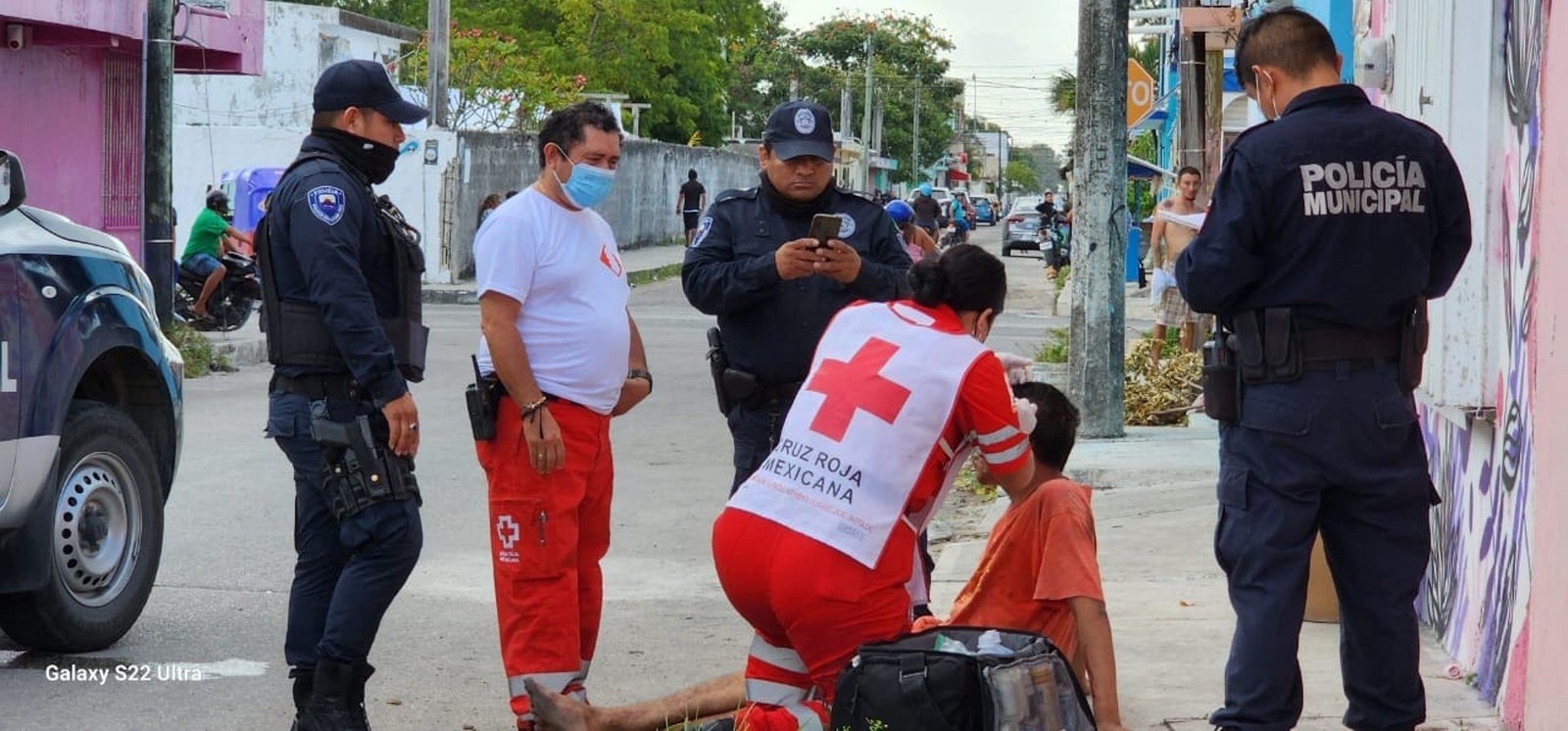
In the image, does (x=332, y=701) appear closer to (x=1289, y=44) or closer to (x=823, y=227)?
(x=823, y=227)

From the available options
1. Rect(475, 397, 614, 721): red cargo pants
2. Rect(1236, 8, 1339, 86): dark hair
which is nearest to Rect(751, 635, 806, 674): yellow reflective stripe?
Rect(475, 397, 614, 721): red cargo pants

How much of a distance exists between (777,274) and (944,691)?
5.99ft

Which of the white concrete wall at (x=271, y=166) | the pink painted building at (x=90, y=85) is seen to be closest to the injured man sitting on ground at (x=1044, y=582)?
the pink painted building at (x=90, y=85)

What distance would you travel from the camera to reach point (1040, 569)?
496 centimetres

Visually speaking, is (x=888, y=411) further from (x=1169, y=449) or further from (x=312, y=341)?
(x=1169, y=449)

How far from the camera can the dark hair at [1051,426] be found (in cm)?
508

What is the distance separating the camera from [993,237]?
70.9 m

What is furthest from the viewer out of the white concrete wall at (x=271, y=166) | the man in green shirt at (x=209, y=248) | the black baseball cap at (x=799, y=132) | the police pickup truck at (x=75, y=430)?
the white concrete wall at (x=271, y=166)

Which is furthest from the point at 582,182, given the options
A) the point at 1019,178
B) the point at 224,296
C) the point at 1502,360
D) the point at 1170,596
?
the point at 1019,178

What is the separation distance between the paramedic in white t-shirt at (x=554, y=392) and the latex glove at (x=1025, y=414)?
4.22ft

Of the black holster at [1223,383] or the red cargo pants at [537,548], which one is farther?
the red cargo pants at [537,548]

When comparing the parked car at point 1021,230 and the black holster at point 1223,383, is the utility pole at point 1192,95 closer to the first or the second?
the black holster at point 1223,383

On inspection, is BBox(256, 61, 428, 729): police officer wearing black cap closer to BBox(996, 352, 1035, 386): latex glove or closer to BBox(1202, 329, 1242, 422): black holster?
BBox(996, 352, 1035, 386): latex glove

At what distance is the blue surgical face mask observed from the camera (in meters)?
5.41
